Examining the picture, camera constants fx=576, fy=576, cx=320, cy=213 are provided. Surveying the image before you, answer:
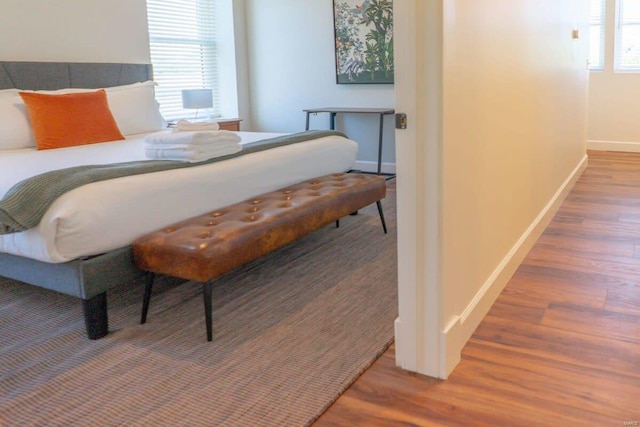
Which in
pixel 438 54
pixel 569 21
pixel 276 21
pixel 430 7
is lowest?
pixel 438 54

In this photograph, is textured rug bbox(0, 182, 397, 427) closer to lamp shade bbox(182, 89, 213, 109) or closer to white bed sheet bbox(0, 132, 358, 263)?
white bed sheet bbox(0, 132, 358, 263)

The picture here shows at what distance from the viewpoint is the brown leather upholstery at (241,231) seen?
2314mm

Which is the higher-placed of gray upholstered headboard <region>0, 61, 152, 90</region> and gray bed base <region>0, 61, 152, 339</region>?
gray upholstered headboard <region>0, 61, 152, 90</region>

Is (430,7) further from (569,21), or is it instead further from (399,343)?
(569,21)

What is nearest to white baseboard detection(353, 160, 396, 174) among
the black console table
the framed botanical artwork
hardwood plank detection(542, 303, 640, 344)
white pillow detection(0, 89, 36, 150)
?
the black console table

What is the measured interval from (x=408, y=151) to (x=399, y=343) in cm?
69

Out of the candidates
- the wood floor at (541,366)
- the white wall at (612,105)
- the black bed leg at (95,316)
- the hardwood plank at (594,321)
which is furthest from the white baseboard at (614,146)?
the black bed leg at (95,316)

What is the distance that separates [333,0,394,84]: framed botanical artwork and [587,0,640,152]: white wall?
9.04ft

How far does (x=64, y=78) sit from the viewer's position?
4.32 metres

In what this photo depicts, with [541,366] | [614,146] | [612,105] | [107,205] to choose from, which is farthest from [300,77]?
[541,366]

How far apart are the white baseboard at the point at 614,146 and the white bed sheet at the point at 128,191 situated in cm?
449

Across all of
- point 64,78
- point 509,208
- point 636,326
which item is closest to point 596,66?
point 509,208

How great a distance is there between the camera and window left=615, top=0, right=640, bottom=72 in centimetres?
642

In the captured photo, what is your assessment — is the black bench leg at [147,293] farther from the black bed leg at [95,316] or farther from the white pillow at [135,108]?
the white pillow at [135,108]
